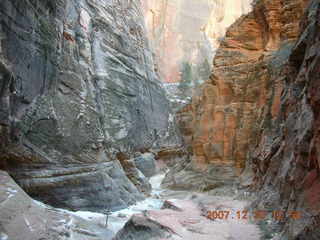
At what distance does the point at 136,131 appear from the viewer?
18.1m

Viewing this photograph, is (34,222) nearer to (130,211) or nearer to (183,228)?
(183,228)

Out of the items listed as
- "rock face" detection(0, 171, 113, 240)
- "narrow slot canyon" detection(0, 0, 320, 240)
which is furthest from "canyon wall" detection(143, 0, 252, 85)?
"rock face" detection(0, 171, 113, 240)

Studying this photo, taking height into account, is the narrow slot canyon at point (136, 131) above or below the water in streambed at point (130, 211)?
above

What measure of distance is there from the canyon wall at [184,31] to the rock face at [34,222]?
39.4 m

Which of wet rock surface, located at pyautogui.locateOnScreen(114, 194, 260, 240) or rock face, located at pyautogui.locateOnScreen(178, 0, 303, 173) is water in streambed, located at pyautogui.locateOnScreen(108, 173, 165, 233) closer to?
wet rock surface, located at pyautogui.locateOnScreen(114, 194, 260, 240)

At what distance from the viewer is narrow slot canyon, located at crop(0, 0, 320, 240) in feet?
21.5

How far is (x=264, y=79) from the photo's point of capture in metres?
14.2

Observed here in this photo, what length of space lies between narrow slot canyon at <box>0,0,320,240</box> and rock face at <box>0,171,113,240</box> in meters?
0.04

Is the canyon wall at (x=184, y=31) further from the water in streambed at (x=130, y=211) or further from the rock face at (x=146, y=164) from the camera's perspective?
the water in streambed at (x=130, y=211)

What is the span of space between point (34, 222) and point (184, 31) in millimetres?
52124

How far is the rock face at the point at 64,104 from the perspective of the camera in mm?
9273

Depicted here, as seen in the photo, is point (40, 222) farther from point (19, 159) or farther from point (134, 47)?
point (134, 47)
